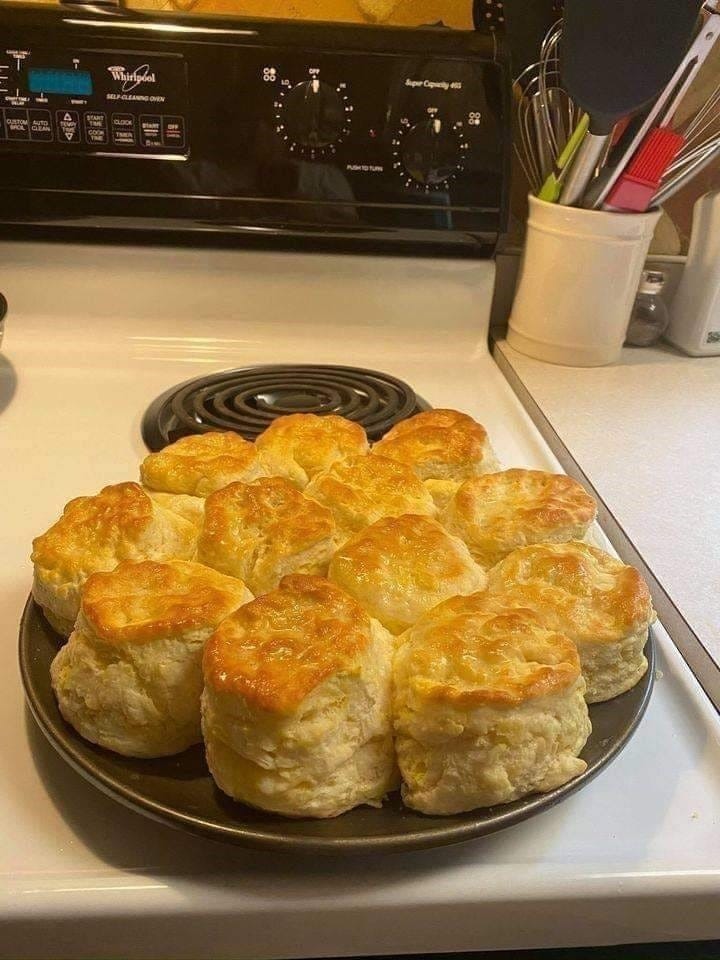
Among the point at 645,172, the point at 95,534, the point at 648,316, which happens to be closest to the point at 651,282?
the point at 648,316

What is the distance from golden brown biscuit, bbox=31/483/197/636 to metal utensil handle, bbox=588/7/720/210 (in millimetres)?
700

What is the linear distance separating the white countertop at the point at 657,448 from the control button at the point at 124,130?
0.53m

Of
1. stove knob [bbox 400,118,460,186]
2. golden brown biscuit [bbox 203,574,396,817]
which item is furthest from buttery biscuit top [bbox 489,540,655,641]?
stove knob [bbox 400,118,460,186]

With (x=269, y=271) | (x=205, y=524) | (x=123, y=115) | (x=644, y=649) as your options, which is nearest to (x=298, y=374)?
(x=269, y=271)

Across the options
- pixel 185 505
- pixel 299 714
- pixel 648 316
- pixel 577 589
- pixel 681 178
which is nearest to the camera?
pixel 299 714

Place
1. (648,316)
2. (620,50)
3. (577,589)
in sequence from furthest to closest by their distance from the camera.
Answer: (648,316) < (620,50) < (577,589)

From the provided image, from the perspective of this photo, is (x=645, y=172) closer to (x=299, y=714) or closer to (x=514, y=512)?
(x=514, y=512)

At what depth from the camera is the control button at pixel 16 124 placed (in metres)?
0.90

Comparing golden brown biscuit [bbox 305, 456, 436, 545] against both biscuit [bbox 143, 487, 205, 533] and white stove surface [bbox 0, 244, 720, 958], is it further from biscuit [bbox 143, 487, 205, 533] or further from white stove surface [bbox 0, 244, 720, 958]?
white stove surface [bbox 0, 244, 720, 958]

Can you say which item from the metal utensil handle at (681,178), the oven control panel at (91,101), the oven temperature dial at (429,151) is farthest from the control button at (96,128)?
the metal utensil handle at (681,178)

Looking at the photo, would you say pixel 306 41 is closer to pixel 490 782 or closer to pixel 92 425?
pixel 92 425

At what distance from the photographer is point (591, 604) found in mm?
478

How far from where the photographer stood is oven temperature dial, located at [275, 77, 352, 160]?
91 centimetres

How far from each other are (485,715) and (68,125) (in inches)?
32.2
